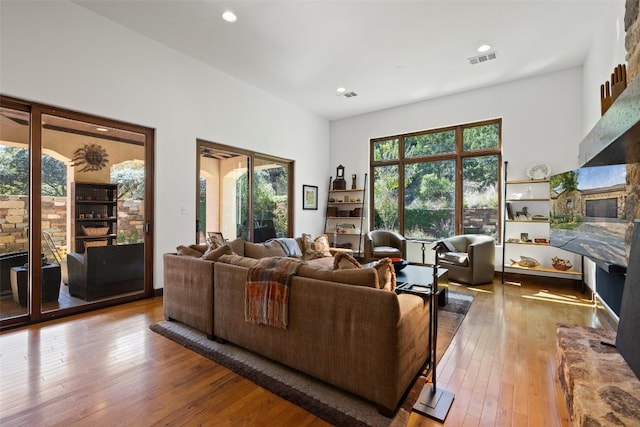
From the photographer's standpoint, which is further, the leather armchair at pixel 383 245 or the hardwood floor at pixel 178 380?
the leather armchair at pixel 383 245

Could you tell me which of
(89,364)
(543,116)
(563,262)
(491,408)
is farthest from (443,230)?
(89,364)

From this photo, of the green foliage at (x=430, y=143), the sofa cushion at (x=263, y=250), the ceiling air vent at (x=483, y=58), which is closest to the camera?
the sofa cushion at (x=263, y=250)

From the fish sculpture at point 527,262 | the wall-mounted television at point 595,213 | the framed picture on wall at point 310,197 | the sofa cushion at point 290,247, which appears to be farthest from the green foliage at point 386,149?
the wall-mounted television at point 595,213

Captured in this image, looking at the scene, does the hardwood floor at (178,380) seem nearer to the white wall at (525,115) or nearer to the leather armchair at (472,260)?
the leather armchair at (472,260)

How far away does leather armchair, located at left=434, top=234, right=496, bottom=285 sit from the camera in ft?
15.6

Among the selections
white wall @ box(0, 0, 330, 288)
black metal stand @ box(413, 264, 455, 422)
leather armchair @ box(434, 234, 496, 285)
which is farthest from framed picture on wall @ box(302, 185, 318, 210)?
black metal stand @ box(413, 264, 455, 422)

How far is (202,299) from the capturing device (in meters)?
2.73

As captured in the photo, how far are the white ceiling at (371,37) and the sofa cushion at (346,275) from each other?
9.69 feet

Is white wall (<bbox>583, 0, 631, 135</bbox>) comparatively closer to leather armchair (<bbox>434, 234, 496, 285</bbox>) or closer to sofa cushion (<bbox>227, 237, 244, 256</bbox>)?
leather armchair (<bbox>434, 234, 496, 285</bbox>)

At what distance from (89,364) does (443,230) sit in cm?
576

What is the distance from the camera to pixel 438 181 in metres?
6.05

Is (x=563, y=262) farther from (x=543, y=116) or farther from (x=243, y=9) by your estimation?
(x=243, y=9)

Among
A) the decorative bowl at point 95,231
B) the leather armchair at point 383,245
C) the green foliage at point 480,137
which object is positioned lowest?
the leather armchair at point 383,245

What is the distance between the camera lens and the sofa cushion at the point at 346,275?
1.85 meters
